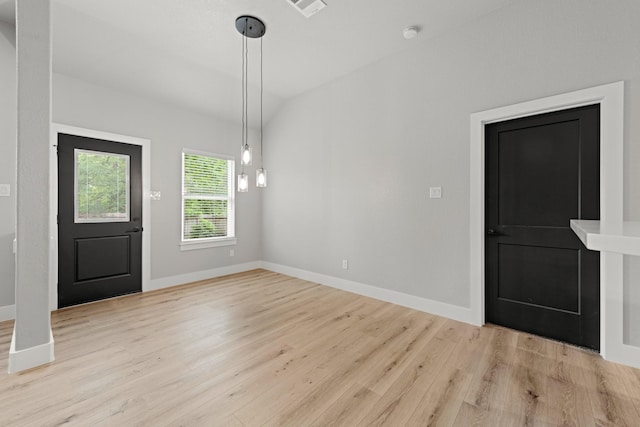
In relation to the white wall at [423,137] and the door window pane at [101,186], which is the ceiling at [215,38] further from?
the door window pane at [101,186]

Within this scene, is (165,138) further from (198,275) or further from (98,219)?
(198,275)

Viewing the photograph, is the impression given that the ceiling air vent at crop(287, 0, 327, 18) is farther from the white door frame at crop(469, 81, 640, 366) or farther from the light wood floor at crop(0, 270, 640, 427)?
the light wood floor at crop(0, 270, 640, 427)

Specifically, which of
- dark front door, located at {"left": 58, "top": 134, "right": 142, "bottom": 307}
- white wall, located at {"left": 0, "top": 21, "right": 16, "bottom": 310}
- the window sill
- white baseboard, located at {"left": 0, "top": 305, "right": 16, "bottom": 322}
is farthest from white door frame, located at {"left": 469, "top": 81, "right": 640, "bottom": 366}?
white baseboard, located at {"left": 0, "top": 305, "right": 16, "bottom": 322}

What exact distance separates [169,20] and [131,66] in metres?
1.04

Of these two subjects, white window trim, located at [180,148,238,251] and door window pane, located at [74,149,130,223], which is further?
white window trim, located at [180,148,238,251]

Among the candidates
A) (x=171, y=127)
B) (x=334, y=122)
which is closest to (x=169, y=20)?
(x=171, y=127)

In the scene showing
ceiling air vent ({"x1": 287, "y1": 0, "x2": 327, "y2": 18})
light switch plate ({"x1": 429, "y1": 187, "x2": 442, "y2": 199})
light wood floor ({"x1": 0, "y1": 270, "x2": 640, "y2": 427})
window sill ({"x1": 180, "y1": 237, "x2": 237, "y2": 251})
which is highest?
ceiling air vent ({"x1": 287, "y1": 0, "x2": 327, "y2": 18})

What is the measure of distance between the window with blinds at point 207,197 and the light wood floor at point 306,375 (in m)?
1.77

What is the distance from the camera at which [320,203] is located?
4.49m

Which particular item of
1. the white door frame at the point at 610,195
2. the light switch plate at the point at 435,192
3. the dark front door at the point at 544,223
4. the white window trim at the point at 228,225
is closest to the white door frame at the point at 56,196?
the white window trim at the point at 228,225

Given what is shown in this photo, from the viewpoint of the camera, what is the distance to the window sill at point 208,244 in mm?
4511

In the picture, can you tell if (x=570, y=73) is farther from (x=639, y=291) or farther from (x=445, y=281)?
(x=445, y=281)

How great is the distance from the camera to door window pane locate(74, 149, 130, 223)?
11.7 feet

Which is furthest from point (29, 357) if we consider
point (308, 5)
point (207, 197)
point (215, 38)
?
point (308, 5)
